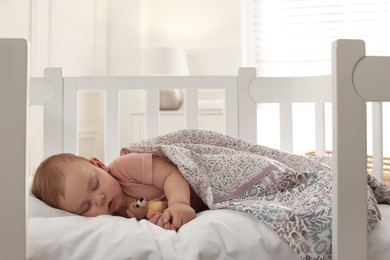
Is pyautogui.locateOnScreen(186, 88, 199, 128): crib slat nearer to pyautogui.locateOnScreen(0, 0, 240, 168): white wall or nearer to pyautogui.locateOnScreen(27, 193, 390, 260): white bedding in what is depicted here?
pyautogui.locateOnScreen(27, 193, 390, 260): white bedding

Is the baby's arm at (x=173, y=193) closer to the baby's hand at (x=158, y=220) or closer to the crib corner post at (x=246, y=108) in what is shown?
the baby's hand at (x=158, y=220)

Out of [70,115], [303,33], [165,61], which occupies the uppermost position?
[303,33]

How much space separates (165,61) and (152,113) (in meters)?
1.20

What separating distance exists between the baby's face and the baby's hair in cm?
1

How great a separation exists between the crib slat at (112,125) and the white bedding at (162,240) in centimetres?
68

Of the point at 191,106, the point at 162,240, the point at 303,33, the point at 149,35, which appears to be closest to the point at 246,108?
the point at 191,106

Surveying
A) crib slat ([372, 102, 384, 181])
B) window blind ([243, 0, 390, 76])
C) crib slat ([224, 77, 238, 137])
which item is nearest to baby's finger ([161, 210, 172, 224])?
crib slat ([372, 102, 384, 181])

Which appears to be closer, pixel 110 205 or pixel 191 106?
pixel 110 205

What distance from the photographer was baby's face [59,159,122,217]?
0.98 m

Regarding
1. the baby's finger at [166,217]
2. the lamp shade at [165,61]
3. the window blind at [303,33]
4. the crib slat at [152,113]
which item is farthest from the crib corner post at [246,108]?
the window blind at [303,33]

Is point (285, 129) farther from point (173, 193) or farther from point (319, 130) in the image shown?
point (173, 193)

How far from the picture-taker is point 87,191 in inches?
39.1

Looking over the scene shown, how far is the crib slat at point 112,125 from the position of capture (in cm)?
154

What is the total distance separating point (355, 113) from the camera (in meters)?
0.79
